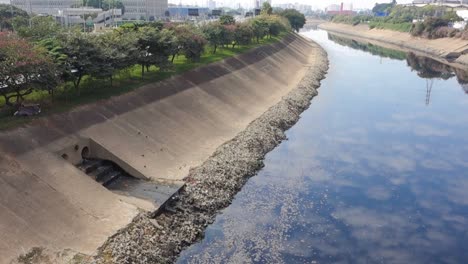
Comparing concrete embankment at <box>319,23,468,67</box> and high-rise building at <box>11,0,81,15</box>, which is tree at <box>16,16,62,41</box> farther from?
high-rise building at <box>11,0,81,15</box>

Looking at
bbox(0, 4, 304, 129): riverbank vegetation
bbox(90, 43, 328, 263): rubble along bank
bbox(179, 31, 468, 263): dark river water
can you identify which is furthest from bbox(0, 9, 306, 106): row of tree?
bbox(179, 31, 468, 263): dark river water

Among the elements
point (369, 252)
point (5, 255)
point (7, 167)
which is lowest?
point (369, 252)

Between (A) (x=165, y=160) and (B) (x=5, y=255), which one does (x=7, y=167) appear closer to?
(B) (x=5, y=255)

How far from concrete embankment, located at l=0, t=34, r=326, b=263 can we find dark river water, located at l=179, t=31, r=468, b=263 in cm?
315

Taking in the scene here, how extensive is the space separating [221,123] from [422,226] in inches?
763

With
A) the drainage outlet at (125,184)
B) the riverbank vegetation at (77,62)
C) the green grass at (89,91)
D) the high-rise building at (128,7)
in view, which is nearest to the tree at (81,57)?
the riverbank vegetation at (77,62)

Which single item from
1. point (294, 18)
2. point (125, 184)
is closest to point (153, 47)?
point (125, 184)

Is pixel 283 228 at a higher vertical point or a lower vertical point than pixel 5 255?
lower

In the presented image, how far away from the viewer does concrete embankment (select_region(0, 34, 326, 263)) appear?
738 inches

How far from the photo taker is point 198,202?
79.3 feet

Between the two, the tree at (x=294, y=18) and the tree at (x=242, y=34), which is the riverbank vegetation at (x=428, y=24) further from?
the tree at (x=242, y=34)

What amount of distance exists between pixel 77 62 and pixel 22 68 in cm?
531

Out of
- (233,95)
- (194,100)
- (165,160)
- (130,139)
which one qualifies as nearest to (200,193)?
(165,160)

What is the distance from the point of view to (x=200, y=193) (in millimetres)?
24969
